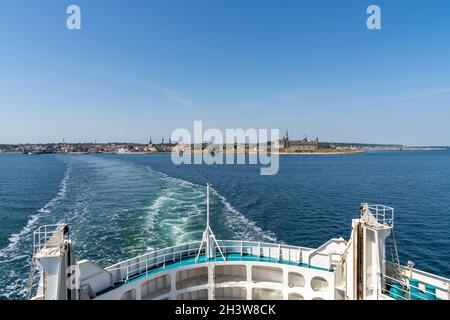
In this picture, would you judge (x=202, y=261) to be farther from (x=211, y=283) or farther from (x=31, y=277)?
(x=31, y=277)

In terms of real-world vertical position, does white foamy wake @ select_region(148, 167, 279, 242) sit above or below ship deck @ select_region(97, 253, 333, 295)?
below

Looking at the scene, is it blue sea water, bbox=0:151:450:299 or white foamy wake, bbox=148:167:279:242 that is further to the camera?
white foamy wake, bbox=148:167:279:242

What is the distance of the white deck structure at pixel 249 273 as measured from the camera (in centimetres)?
935

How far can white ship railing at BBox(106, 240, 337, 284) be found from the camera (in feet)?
40.3

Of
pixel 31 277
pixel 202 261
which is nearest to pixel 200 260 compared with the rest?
pixel 202 261

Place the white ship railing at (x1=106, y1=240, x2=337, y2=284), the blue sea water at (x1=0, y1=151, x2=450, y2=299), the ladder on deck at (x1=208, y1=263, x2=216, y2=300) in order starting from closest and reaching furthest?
the white ship railing at (x1=106, y1=240, x2=337, y2=284)
the ladder on deck at (x1=208, y1=263, x2=216, y2=300)
the blue sea water at (x1=0, y1=151, x2=450, y2=299)

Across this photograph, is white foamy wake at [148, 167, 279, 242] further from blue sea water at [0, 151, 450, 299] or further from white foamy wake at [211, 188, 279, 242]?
blue sea water at [0, 151, 450, 299]

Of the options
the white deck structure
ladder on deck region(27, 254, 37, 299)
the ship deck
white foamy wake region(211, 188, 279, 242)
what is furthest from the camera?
white foamy wake region(211, 188, 279, 242)

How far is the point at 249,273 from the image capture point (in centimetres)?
1377

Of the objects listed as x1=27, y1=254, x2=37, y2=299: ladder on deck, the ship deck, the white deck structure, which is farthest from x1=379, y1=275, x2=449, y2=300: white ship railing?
x1=27, y1=254, x2=37, y2=299: ladder on deck
